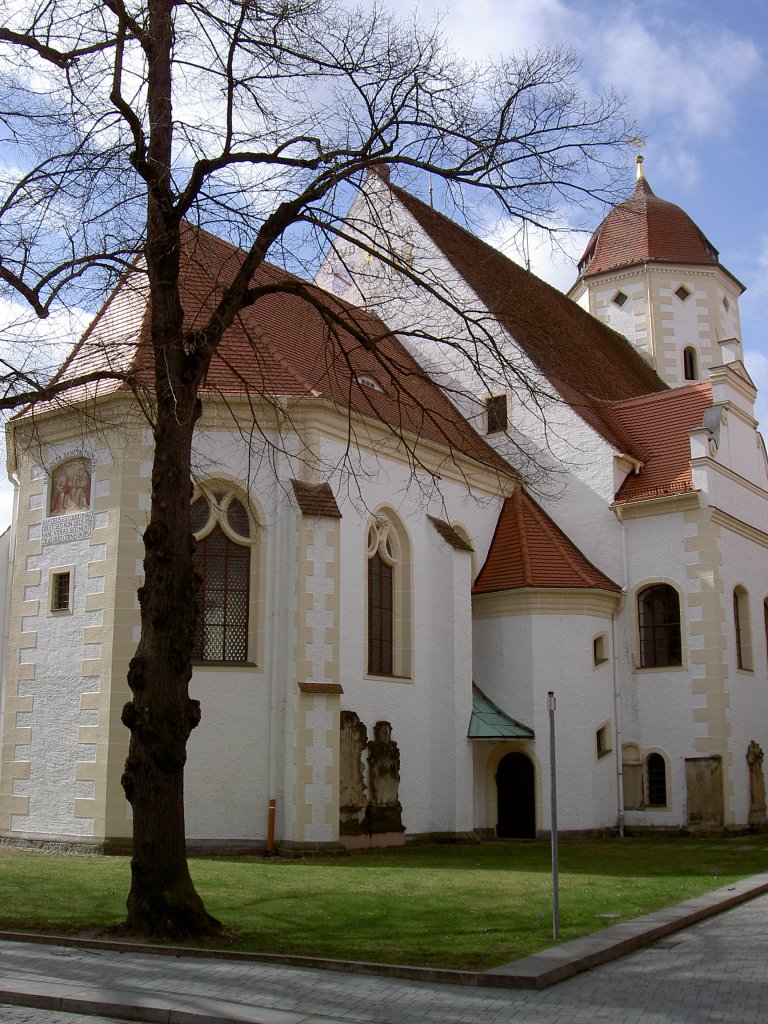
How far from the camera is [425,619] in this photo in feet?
66.8

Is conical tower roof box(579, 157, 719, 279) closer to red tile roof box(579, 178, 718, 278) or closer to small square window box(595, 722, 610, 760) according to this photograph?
red tile roof box(579, 178, 718, 278)

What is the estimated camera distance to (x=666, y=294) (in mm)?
34406

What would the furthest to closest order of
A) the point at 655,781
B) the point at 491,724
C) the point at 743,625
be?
the point at 743,625 < the point at 655,781 < the point at 491,724

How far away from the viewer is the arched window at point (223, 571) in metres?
17.5

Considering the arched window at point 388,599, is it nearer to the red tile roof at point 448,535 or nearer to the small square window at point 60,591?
the red tile roof at point 448,535

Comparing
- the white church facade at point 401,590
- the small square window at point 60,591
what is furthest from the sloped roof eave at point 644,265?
the small square window at point 60,591

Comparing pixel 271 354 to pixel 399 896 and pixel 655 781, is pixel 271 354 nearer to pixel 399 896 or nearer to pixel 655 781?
pixel 399 896

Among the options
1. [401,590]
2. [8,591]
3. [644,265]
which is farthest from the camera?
[644,265]

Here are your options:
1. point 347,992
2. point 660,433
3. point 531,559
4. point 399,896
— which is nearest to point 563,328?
point 660,433

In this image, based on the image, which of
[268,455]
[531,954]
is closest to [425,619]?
[268,455]

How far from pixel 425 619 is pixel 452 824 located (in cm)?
377

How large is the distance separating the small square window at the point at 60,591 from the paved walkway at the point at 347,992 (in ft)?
31.1

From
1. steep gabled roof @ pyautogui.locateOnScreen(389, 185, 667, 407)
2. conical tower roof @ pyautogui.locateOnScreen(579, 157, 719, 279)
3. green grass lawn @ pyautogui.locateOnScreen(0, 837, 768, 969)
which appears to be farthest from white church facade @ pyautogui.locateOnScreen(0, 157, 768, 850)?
conical tower roof @ pyautogui.locateOnScreen(579, 157, 719, 279)

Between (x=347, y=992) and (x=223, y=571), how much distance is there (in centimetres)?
1124
